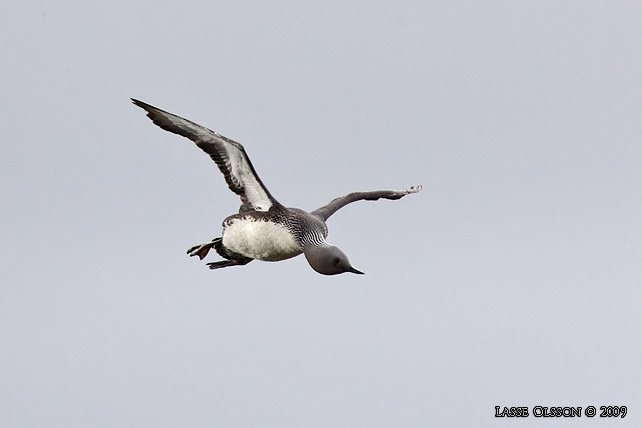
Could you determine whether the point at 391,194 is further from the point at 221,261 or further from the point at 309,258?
the point at 309,258

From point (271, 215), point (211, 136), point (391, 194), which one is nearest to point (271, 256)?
point (271, 215)

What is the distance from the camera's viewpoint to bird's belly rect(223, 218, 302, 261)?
34.7 meters

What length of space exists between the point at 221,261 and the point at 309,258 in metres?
5.81

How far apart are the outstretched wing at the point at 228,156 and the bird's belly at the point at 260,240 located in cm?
45

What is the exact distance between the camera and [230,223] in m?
36.2

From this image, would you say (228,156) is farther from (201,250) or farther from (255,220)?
(201,250)

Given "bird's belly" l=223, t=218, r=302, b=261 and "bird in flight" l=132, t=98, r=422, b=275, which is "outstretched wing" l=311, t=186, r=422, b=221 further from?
Answer: "bird's belly" l=223, t=218, r=302, b=261

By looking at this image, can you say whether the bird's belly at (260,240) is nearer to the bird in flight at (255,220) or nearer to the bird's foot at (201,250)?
the bird in flight at (255,220)

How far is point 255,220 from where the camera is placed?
35.3 metres

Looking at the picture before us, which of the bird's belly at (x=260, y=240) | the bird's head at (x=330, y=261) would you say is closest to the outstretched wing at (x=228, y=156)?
the bird's belly at (x=260, y=240)

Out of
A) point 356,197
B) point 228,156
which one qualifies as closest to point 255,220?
point 228,156

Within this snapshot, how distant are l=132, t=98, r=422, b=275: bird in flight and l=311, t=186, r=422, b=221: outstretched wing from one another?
3.77ft

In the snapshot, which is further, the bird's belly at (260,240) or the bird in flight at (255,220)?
the bird's belly at (260,240)

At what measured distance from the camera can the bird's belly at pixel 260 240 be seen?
114 ft
